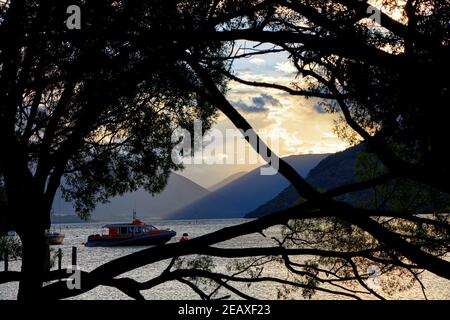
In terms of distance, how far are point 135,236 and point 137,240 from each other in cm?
72

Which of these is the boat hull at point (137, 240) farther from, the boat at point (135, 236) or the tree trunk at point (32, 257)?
the tree trunk at point (32, 257)

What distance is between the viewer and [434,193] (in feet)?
22.4

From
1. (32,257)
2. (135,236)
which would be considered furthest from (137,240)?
(32,257)

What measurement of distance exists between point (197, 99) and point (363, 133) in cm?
384

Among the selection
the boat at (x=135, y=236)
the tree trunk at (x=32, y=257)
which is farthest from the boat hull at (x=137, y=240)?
the tree trunk at (x=32, y=257)

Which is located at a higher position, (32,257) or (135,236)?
(32,257)

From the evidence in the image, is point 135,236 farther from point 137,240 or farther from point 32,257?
point 32,257

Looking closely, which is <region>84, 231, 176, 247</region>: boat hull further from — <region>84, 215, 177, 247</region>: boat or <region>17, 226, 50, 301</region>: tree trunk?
<region>17, 226, 50, 301</region>: tree trunk

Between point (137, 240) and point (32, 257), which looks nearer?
point (32, 257)

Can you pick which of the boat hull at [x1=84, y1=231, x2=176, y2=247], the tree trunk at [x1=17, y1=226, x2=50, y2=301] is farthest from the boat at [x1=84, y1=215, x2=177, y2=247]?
the tree trunk at [x1=17, y1=226, x2=50, y2=301]

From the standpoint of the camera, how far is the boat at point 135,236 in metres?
63.9

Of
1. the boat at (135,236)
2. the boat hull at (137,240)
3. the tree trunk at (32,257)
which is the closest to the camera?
the tree trunk at (32,257)

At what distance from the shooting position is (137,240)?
66188 mm

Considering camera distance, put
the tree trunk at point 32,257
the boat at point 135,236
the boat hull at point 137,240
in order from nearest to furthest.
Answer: the tree trunk at point 32,257
the boat hull at point 137,240
the boat at point 135,236
